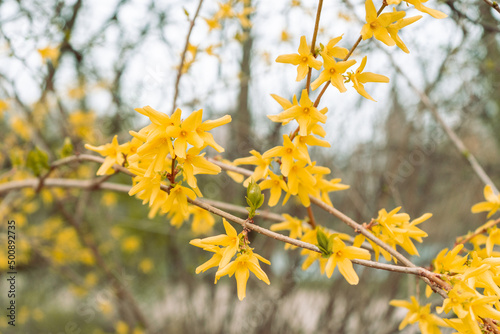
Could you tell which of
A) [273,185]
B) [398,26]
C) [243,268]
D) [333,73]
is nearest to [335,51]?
[333,73]

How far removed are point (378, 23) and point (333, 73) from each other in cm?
20

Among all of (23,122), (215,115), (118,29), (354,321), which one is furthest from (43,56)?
(354,321)

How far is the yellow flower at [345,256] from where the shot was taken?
1151 mm

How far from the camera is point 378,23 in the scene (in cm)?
115

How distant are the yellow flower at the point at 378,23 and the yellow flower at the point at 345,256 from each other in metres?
0.65

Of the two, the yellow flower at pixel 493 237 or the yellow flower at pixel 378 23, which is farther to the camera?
the yellow flower at pixel 493 237

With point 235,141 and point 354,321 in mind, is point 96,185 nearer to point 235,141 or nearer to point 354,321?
point 235,141

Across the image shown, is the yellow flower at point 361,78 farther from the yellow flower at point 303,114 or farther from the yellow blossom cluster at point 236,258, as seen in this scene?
the yellow blossom cluster at point 236,258

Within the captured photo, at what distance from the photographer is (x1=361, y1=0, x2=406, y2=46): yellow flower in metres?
1.13

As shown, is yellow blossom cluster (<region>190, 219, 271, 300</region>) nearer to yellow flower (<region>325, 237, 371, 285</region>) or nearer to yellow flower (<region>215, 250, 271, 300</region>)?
yellow flower (<region>215, 250, 271, 300</region>)

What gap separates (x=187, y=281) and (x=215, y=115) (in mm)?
1972

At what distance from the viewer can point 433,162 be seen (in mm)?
4703

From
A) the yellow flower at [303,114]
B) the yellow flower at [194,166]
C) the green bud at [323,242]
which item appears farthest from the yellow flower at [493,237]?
the yellow flower at [194,166]

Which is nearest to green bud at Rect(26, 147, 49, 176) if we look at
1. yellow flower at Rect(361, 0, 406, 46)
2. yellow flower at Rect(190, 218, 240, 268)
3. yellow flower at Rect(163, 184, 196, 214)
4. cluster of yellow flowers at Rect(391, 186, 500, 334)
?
yellow flower at Rect(163, 184, 196, 214)
